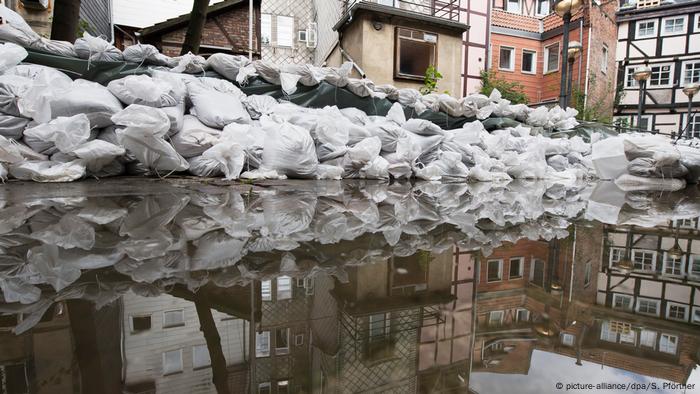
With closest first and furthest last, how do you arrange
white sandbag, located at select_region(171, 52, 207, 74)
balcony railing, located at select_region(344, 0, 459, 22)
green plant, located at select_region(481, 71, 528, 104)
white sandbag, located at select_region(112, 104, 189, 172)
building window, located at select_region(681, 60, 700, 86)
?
1. white sandbag, located at select_region(112, 104, 189, 172)
2. white sandbag, located at select_region(171, 52, 207, 74)
3. balcony railing, located at select_region(344, 0, 459, 22)
4. green plant, located at select_region(481, 71, 528, 104)
5. building window, located at select_region(681, 60, 700, 86)

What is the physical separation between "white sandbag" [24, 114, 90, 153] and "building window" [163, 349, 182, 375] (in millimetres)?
2341

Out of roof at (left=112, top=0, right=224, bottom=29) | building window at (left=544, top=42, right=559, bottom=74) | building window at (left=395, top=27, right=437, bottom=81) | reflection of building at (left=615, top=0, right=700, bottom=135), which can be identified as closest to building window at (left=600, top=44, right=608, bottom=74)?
reflection of building at (left=615, top=0, right=700, bottom=135)

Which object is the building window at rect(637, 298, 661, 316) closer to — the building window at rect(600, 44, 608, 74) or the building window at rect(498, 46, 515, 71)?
the building window at rect(498, 46, 515, 71)

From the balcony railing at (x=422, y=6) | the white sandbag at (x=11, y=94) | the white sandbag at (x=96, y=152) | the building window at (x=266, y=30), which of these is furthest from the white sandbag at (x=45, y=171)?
the building window at (x=266, y=30)

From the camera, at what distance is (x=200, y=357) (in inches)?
19.9

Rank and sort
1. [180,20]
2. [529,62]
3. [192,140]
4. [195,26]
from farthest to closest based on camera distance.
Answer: [529,62] < [180,20] < [195,26] < [192,140]

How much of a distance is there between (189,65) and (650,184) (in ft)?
15.6

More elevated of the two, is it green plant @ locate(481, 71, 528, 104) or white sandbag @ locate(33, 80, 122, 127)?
green plant @ locate(481, 71, 528, 104)

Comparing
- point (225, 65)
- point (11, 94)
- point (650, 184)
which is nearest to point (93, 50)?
point (11, 94)

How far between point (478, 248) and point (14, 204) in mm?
1841

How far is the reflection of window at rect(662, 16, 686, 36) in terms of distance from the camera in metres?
14.7

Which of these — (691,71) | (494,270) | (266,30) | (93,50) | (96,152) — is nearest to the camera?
(494,270)

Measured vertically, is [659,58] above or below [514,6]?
below

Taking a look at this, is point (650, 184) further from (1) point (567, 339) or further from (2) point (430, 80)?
(2) point (430, 80)
